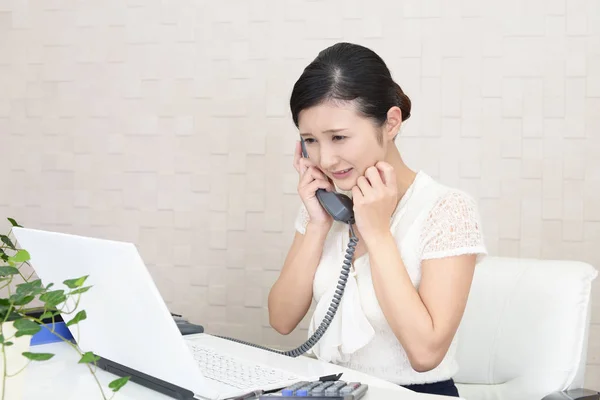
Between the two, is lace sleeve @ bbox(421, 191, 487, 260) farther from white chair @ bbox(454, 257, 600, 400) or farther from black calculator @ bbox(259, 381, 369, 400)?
black calculator @ bbox(259, 381, 369, 400)

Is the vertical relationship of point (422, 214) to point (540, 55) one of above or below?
below

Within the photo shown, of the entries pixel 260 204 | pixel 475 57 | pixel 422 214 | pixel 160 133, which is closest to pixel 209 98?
pixel 160 133

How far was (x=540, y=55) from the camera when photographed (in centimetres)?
245

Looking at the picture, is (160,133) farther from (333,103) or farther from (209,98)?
(333,103)

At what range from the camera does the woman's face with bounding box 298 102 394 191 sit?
1802mm

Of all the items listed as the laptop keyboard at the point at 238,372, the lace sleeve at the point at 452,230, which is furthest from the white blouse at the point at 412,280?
the laptop keyboard at the point at 238,372

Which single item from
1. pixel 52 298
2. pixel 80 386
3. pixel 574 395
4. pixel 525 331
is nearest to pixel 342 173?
pixel 525 331

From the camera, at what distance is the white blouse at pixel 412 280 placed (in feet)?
5.85

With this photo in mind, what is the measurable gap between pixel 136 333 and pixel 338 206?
842 mm

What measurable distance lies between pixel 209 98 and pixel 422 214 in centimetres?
118

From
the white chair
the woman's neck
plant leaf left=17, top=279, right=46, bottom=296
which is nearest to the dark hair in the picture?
the woman's neck

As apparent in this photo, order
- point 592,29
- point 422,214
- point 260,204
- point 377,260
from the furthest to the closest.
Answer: point 260,204, point 592,29, point 422,214, point 377,260

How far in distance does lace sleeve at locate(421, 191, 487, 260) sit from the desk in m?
0.44

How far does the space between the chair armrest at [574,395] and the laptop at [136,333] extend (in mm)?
579
